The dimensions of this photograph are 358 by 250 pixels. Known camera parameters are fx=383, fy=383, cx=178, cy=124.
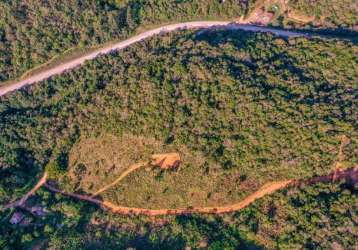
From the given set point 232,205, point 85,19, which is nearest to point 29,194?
point 85,19

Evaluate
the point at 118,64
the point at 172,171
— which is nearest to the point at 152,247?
the point at 172,171

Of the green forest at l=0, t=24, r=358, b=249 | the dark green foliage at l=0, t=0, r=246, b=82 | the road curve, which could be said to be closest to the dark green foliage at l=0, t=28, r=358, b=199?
the green forest at l=0, t=24, r=358, b=249

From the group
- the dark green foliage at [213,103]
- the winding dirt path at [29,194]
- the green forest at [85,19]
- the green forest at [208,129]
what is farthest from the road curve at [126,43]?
the winding dirt path at [29,194]

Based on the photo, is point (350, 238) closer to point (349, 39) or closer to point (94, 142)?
point (349, 39)

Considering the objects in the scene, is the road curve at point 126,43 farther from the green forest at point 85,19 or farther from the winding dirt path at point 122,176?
the winding dirt path at point 122,176

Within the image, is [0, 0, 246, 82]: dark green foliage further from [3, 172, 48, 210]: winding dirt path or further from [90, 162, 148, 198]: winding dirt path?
[90, 162, 148, 198]: winding dirt path

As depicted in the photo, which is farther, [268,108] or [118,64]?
[118,64]
